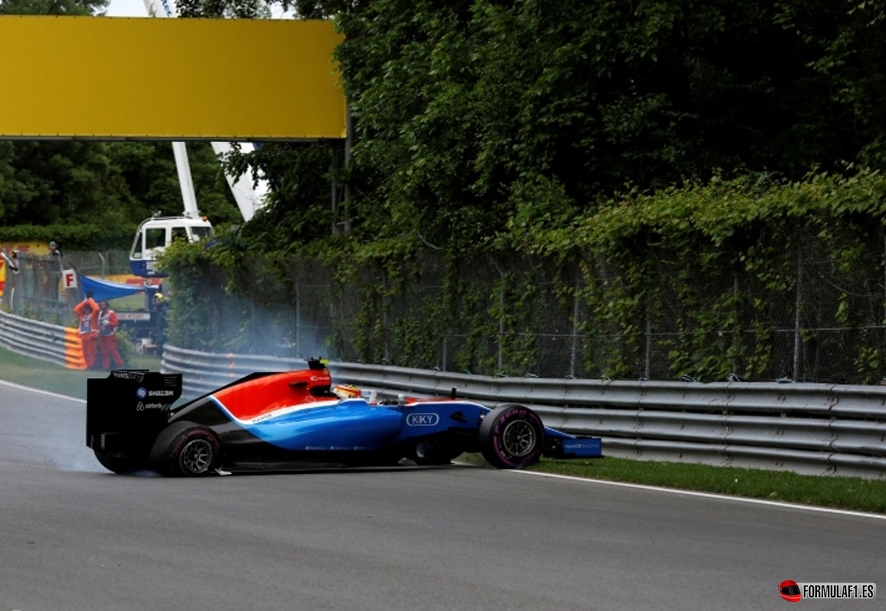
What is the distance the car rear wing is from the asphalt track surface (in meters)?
0.36

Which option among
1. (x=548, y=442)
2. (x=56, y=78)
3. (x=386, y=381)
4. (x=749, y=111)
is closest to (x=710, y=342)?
(x=548, y=442)

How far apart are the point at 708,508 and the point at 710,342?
4539mm

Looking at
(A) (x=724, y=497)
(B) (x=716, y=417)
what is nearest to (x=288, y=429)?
(A) (x=724, y=497)

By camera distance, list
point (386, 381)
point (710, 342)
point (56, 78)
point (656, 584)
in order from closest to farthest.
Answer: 1. point (656, 584)
2. point (710, 342)
3. point (386, 381)
4. point (56, 78)

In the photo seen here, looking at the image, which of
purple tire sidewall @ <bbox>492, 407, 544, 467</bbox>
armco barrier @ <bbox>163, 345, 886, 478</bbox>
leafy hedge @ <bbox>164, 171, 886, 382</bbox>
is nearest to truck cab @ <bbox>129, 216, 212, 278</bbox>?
leafy hedge @ <bbox>164, 171, 886, 382</bbox>

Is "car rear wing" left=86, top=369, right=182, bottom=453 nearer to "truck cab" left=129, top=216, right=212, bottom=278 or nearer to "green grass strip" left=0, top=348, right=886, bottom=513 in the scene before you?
"green grass strip" left=0, top=348, right=886, bottom=513

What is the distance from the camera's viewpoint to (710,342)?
1627 cm

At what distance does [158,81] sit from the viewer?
28.8 metres

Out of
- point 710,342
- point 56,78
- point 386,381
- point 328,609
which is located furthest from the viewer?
point 56,78

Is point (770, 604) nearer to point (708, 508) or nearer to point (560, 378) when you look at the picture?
point (708, 508)

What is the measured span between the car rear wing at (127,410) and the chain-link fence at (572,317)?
580cm

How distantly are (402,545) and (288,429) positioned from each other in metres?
4.64

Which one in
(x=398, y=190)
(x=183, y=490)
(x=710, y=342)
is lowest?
(x=183, y=490)

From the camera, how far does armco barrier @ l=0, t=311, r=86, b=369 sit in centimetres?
3244
